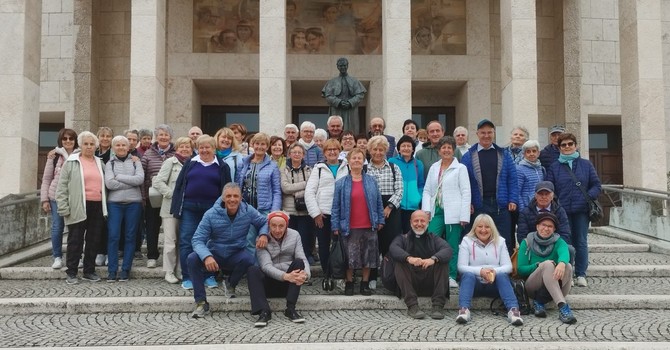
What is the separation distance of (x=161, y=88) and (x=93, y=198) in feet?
21.5

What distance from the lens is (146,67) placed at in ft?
43.8

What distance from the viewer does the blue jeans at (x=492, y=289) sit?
21.6ft

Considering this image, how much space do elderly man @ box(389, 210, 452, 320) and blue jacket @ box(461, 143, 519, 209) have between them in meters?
1.00

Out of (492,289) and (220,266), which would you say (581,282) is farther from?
(220,266)

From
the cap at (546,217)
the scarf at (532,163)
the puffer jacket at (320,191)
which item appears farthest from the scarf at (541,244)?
the puffer jacket at (320,191)

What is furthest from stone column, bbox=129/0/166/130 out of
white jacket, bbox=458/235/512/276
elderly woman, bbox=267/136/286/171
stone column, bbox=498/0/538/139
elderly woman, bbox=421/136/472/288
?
white jacket, bbox=458/235/512/276

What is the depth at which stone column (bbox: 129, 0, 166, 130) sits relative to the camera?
13.2m

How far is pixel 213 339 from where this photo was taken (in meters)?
5.85

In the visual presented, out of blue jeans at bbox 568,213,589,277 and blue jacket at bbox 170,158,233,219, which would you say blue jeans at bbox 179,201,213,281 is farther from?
blue jeans at bbox 568,213,589,277

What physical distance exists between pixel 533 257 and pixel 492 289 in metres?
0.63

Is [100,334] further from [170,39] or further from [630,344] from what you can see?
[170,39]

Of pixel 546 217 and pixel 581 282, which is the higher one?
pixel 546 217

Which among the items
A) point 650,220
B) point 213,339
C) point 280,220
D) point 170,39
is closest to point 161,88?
point 170,39

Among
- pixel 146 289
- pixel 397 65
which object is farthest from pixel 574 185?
pixel 397 65
